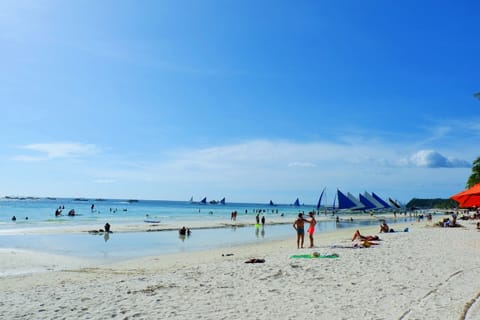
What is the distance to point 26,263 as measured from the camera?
14797mm

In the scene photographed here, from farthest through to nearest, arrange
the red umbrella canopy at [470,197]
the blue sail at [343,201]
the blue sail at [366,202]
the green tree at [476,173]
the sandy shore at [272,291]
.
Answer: the blue sail at [366,202] → the blue sail at [343,201] → the green tree at [476,173] → the red umbrella canopy at [470,197] → the sandy shore at [272,291]

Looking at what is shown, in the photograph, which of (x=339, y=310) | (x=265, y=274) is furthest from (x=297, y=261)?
(x=339, y=310)

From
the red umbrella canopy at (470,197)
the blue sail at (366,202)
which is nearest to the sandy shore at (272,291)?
the red umbrella canopy at (470,197)

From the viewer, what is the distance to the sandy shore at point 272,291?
661 centimetres

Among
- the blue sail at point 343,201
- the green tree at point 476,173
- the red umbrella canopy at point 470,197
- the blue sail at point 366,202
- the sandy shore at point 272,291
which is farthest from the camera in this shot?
the blue sail at point 366,202

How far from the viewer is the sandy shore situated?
6.61m

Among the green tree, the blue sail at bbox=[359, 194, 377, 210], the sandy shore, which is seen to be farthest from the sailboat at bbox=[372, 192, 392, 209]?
the sandy shore

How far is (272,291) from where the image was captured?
321 inches

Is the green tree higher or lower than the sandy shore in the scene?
higher

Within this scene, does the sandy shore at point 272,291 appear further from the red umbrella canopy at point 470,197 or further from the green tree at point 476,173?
the green tree at point 476,173

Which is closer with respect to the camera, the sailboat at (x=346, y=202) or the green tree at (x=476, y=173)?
the green tree at (x=476, y=173)

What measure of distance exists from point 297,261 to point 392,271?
3014mm

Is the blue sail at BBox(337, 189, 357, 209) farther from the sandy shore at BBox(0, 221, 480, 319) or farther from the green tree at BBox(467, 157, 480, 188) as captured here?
the sandy shore at BBox(0, 221, 480, 319)

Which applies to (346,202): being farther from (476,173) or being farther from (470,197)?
(470,197)
